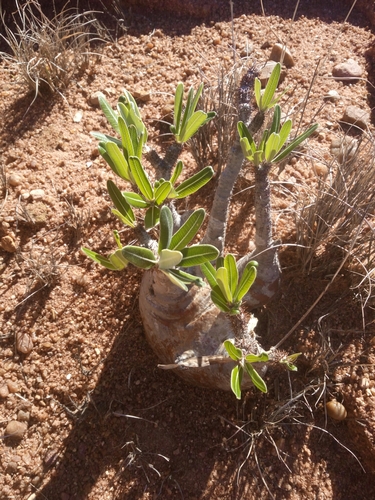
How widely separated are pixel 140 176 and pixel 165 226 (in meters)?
0.13

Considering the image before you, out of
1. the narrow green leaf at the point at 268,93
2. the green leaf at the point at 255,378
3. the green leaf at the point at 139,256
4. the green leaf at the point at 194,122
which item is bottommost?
the green leaf at the point at 255,378

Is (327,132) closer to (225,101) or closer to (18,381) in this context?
(225,101)

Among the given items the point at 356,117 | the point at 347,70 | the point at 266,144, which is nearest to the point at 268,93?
the point at 266,144

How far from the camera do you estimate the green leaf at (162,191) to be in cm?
105

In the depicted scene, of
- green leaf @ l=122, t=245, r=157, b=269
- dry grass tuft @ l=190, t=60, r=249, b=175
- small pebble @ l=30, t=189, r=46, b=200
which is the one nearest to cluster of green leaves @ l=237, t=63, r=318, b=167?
green leaf @ l=122, t=245, r=157, b=269

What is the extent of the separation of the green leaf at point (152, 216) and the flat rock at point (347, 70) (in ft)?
4.90

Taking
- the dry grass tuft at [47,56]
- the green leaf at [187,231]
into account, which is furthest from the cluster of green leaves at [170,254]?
the dry grass tuft at [47,56]

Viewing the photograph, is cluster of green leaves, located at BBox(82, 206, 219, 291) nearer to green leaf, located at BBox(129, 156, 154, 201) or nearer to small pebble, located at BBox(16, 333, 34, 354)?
green leaf, located at BBox(129, 156, 154, 201)

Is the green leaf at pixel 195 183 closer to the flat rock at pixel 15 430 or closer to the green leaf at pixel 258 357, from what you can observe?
the green leaf at pixel 258 357

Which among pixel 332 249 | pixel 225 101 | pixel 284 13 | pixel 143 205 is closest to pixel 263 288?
pixel 332 249

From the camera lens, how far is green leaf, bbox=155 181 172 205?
1045 millimetres

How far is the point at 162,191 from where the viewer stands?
1.07 m

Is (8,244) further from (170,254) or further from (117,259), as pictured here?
(170,254)

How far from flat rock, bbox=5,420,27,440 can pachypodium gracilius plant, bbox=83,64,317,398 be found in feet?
1.53
